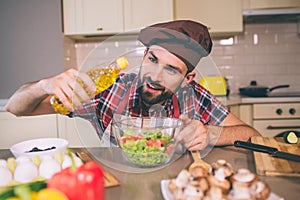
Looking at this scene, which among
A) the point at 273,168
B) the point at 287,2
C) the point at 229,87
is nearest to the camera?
the point at 273,168

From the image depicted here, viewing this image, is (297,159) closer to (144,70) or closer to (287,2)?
(144,70)

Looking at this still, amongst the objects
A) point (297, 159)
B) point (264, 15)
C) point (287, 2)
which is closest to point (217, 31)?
point (264, 15)

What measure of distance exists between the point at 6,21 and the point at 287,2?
2042mm

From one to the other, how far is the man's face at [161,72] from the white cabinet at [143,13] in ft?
4.43

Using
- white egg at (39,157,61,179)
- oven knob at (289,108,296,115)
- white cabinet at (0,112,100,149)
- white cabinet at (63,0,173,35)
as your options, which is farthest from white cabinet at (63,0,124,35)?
white egg at (39,157,61,179)

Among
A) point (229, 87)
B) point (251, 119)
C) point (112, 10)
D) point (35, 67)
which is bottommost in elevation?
point (251, 119)

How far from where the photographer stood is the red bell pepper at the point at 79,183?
474 mm

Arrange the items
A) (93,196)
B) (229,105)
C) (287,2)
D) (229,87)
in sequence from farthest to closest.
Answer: (229,87) → (287,2) → (229,105) → (93,196)

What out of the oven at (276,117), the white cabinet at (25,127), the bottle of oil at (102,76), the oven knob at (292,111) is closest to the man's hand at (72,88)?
the bottle of oil at (102,76)

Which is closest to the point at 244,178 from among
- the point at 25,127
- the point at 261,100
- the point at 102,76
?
the point at 102,76

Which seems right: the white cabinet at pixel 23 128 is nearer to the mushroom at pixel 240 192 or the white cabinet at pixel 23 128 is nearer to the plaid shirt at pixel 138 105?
the plaid shirt at pixel 138 105

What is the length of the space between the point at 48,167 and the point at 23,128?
1.73 metres

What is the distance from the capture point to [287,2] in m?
2.46

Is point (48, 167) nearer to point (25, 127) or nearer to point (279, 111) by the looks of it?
point (25, 127)
